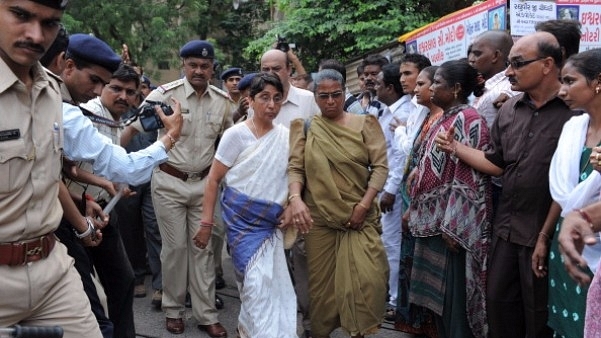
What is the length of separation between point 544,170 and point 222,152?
223 centimetres

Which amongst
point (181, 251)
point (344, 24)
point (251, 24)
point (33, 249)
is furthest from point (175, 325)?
point (251, 24)

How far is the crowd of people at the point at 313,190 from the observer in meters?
2.83

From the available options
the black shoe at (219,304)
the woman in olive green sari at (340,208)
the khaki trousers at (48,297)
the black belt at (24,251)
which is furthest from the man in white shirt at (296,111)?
the black belt at (24,251)

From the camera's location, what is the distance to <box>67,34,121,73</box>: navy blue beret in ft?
12.7

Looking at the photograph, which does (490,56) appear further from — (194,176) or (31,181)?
(31,181)

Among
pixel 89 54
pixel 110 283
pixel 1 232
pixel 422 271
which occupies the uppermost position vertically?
pixel 89 54

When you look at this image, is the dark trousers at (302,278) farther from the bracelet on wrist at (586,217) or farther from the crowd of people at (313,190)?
the bracelet on wrist at (586,217)

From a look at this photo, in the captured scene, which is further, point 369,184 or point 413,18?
point 413,18

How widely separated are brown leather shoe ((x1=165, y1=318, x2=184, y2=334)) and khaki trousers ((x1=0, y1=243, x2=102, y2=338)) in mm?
2772

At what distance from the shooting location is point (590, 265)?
3.26 m

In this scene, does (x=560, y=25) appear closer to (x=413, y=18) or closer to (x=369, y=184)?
(x=369, y=184)

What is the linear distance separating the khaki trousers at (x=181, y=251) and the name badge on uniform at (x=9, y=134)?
2.99 metres

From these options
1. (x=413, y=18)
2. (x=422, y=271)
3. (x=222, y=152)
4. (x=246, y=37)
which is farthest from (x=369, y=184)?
(x=246, y=37)

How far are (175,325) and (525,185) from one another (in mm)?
3128
